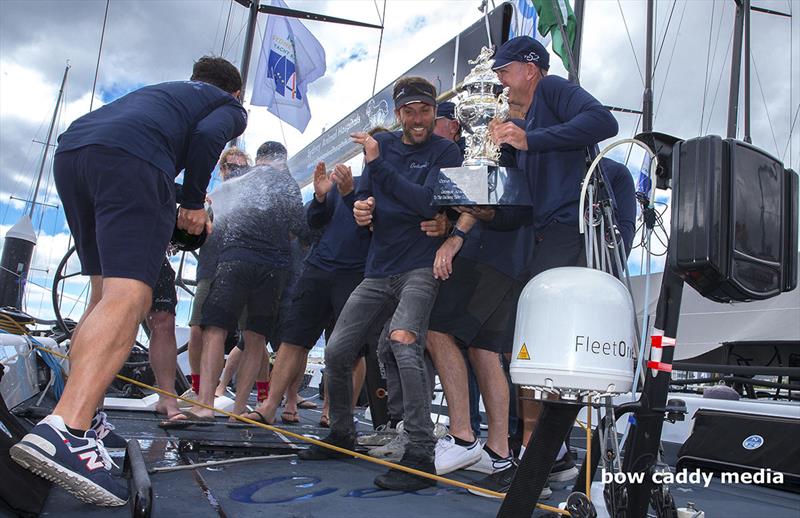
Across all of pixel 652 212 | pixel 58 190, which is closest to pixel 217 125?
pixel 58 190

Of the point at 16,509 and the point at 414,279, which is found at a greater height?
the point at 414,279

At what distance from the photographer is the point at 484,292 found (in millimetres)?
3152

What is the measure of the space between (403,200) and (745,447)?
213 centimetres

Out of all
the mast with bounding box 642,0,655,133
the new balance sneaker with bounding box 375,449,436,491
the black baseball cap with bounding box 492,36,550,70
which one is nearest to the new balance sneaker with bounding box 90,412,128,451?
the new balance sneaker with bounding box 375,449,436,491

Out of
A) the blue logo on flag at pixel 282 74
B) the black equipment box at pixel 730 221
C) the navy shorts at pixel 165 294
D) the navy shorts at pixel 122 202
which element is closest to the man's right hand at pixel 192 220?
the navy shorts at pixel 122 202

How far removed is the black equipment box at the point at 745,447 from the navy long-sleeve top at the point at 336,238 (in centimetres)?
214

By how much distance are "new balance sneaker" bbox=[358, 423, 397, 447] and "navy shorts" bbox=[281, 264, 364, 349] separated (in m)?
0.68

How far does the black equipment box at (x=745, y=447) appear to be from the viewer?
120 inches

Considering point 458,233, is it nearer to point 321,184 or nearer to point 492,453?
point 492,453

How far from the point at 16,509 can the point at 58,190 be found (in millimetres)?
1155

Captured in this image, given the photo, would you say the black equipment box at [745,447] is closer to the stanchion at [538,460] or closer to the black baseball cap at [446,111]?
the stanchion at [538,460]

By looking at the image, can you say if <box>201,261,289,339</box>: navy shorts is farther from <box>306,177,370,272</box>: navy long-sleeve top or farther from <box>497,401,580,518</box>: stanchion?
<box>497,401,580,518</box>: stanchion

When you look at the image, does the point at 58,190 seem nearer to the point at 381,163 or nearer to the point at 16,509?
the point at 16,509

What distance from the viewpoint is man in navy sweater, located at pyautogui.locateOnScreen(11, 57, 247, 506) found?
1838mm
